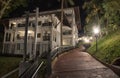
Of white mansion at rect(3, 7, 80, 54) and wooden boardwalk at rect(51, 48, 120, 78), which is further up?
white mansion at rect(3, 7, 80, 54)

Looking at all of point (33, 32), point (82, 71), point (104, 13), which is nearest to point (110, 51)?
point (82, 71)

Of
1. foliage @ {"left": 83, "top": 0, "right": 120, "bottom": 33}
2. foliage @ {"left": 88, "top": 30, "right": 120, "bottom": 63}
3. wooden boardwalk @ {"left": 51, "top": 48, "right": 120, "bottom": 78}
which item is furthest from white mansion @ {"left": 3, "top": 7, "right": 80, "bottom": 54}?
wooden boardwalk @ {"left": 51, "top": 48, "right": 120, "bottom": 78}

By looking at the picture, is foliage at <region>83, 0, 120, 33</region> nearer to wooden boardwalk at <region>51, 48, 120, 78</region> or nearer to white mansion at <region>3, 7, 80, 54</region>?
white mansion at <region>3, 7, 80, 54</region>

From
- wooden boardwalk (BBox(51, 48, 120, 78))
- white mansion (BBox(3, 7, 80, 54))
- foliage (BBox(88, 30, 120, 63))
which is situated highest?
white mansion (BBox(3, 7, 80, 54))

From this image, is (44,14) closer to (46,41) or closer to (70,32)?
(46,41)

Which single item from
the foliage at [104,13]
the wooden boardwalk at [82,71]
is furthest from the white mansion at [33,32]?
the wooden boardwalk at [82,71]

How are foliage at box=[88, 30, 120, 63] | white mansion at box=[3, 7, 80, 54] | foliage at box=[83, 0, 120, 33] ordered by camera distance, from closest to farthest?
1. foliage at box=[88, 30, 120, 63]
2. foliage at box=[83, 0, 120, 33]
3. white mansion at box=[3, 7, 80, 54]

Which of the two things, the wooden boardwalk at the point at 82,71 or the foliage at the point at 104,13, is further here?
the foliage at the point at 104,13

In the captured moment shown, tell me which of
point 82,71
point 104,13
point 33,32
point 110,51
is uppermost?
point 104,13

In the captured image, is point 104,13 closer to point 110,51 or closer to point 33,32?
point 33,32

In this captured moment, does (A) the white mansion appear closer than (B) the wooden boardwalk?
No

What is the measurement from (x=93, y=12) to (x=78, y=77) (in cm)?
3605

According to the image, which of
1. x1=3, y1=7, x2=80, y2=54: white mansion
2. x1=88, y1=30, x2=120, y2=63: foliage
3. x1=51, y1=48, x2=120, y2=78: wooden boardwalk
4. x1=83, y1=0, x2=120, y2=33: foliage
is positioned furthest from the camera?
Result: x1=3, y1=7, x2=80, y2=54: white mansion

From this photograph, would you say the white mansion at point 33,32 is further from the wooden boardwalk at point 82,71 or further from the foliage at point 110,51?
the wooden boardwalk at point 82,71
